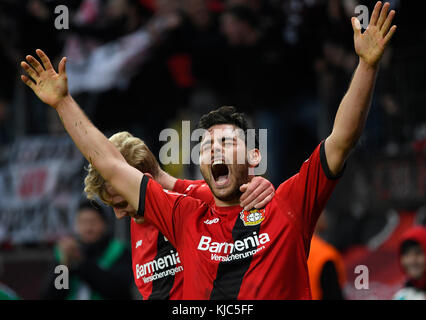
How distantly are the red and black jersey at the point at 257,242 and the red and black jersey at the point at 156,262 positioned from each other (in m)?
0.44

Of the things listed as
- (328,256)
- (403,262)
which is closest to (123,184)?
(328,256)

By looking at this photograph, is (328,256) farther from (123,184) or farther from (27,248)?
(27,248)

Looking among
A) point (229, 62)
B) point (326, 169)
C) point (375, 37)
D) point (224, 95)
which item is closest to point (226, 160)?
point (326, 169)

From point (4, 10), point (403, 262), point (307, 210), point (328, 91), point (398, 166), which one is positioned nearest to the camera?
point (307, 210)

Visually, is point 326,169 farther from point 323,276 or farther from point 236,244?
point 323,276

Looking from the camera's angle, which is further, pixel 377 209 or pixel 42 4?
pixel 42 4

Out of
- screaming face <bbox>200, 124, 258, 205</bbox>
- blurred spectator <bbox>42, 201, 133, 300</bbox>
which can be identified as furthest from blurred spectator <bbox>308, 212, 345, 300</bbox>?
screaming face <bbox>200, 124, 258, 205</bbox>

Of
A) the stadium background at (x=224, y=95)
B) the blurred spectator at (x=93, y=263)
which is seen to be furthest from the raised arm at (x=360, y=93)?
the stadium background at (x=224, y=95)

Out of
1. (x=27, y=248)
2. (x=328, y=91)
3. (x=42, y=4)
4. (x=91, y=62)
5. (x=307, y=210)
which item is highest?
(x=42, y=4)

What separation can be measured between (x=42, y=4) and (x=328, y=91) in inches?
166

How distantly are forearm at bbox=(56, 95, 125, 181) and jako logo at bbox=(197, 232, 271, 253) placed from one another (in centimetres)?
59

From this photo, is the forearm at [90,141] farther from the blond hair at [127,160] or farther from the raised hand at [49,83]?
the blond hair at [127,160]

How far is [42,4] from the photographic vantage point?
35.1 ft

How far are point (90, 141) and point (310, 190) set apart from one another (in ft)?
3.63
